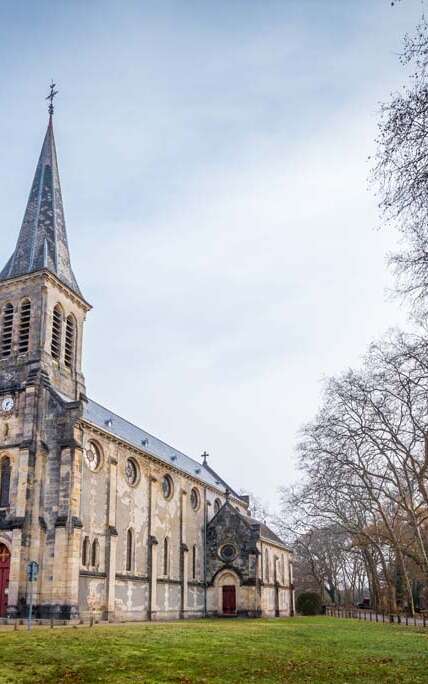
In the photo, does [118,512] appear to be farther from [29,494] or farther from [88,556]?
[29,494]

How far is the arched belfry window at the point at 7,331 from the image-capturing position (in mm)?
37188

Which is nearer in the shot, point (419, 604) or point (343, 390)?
point (343, 390)

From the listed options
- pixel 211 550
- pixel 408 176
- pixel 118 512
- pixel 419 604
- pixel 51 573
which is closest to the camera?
pixel 408 176

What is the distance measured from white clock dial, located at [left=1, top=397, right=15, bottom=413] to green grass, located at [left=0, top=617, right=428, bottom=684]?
15926mm

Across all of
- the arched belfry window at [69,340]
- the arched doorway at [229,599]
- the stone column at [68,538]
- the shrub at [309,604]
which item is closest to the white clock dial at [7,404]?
the stone column at [68,538]

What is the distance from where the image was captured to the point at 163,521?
44.1 meters

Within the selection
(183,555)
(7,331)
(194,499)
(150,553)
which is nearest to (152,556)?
(150,553)

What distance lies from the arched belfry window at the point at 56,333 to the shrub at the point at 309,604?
3793cm

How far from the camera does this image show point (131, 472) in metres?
40.7

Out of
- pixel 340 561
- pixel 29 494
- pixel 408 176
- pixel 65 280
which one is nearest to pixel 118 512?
pixel 29 494

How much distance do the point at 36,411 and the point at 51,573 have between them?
837 cm

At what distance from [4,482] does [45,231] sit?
649 inches

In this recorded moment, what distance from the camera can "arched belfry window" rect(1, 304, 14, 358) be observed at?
37.2 m

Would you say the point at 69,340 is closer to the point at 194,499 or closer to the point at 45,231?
the point at 45,231
